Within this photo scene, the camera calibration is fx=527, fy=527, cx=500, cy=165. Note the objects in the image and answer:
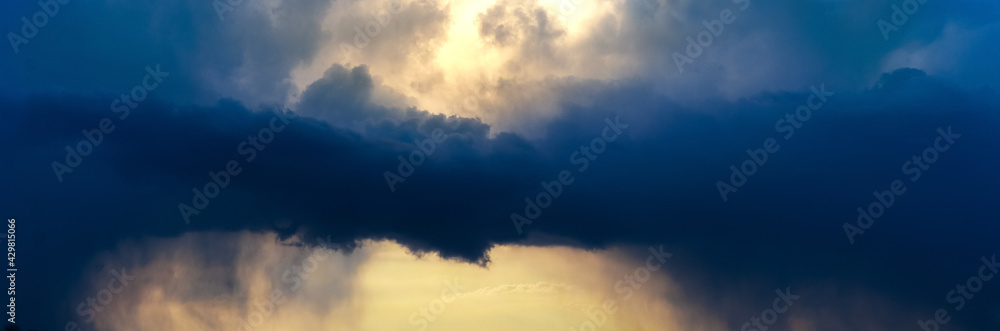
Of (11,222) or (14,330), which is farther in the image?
(14,330)

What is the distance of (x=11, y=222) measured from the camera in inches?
3750

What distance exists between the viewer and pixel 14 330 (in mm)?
158625

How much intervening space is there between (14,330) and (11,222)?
94.4 meters
